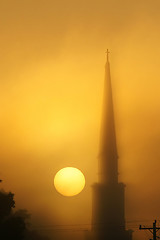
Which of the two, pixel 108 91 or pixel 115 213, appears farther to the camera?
pixel 108 91

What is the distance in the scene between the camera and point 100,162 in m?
108

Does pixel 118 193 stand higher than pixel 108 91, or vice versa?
pixel 108 91

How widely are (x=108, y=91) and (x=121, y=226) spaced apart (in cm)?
3383

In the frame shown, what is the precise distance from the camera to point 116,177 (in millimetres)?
107438

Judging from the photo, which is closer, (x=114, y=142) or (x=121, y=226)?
(x=121, y=226)

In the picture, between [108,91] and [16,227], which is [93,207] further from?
[16,227]

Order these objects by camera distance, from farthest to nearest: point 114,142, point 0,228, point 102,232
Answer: point 114,142, point 102,232, point 0,228

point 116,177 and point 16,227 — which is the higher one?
point 116,177

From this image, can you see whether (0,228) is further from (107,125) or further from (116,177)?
(107,125)

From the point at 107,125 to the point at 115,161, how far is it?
34.9ft

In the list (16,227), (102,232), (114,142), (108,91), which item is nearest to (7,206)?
(16,227)

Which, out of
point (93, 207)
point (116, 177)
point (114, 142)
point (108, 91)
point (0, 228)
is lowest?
point (0, 228)

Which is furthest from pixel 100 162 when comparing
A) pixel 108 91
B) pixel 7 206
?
pixel 7 206

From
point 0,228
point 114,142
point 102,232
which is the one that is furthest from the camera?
point 114,142
